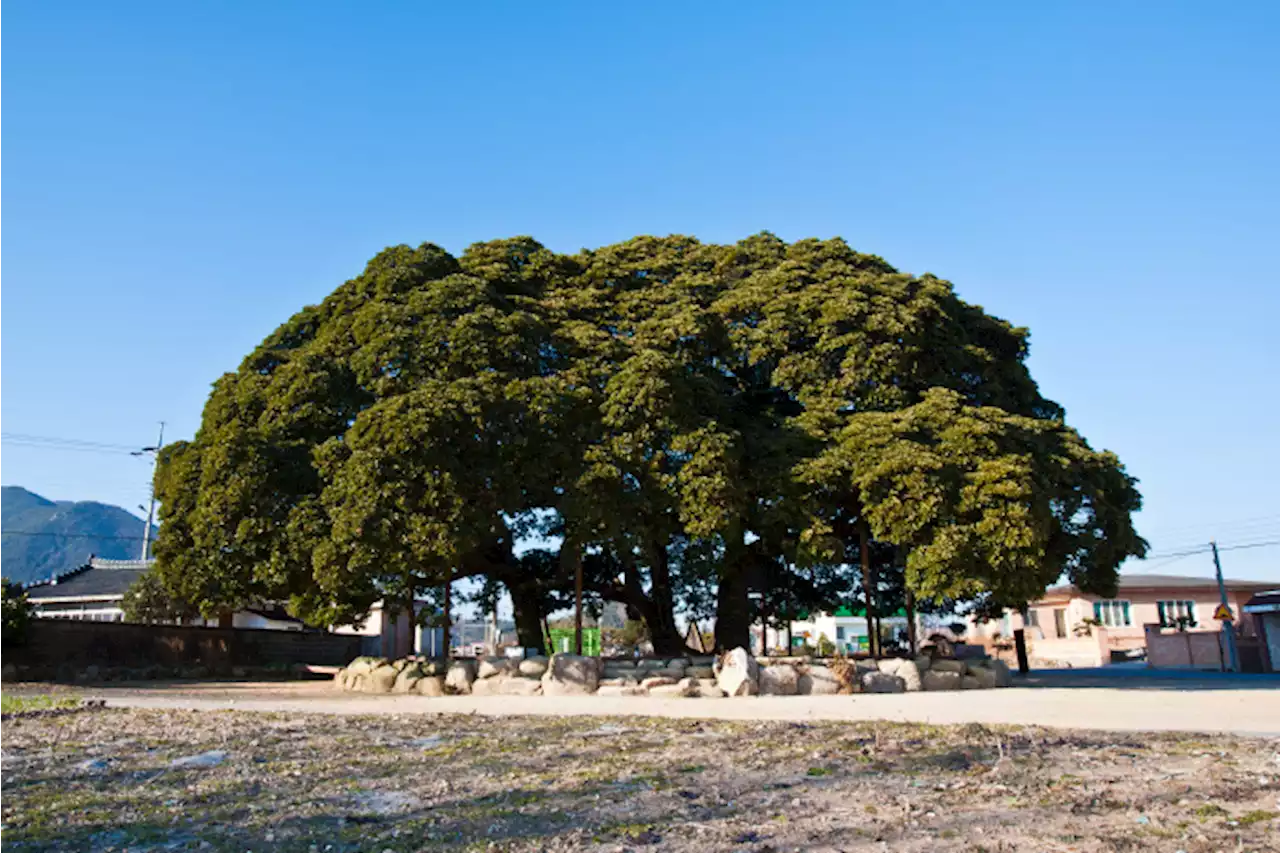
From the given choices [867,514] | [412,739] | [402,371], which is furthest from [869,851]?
[402,371]

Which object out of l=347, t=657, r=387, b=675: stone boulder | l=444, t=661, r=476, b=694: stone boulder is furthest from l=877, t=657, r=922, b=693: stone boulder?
l=347, t=657, r=387, b=675: stone boulder

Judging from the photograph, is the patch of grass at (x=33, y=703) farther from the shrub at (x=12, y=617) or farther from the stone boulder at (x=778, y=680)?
the stone boulder at (x=778, y=680)

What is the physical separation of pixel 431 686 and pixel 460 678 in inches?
22.0

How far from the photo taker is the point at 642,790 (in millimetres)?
5414

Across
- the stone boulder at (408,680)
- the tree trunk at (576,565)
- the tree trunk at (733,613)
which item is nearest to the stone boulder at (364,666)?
the stone boulder at (408,680)

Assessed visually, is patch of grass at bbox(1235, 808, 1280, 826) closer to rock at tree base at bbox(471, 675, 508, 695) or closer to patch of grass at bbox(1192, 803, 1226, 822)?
patch of grass at bbox(1192, 803, 1226, 822)

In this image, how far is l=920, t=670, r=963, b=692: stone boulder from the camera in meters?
16.5

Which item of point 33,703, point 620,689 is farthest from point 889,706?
point 33,703

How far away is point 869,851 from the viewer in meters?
3.96

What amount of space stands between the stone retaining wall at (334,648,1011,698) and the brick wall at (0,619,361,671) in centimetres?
919

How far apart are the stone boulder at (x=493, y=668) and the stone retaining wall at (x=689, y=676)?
0.7 inches

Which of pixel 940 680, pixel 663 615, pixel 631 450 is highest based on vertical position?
pixel 631 450

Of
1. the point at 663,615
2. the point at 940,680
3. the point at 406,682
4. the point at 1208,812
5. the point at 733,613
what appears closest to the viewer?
the point at 1208,812

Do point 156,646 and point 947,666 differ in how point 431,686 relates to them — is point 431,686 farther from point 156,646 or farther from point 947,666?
point 156,646
